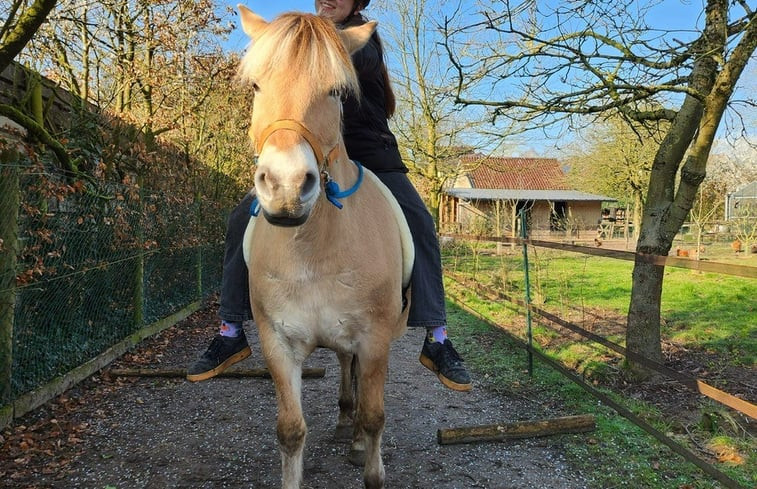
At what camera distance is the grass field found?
345 cm

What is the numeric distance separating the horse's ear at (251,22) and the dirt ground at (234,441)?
2.80 m

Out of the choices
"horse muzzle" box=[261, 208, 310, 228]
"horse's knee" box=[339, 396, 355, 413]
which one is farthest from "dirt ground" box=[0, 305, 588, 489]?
"horse muzzle" box=[261, 208, 310, 228]

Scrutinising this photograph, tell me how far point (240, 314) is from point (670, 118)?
504 cm

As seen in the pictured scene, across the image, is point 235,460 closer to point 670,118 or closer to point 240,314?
point 240,314

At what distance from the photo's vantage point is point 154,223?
757 cm

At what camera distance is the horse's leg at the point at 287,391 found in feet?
8.64

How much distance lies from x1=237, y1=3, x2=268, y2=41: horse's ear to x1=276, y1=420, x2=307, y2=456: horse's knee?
6.53 feet

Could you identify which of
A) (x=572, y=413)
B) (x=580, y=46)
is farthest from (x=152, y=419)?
(x=580, y=46)

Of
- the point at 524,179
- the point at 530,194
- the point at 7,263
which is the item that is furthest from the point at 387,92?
the point at 524,179

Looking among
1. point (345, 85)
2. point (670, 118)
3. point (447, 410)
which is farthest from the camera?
point (670, 118)

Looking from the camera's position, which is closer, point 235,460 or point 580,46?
point 235,460

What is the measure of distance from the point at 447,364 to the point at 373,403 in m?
0.66

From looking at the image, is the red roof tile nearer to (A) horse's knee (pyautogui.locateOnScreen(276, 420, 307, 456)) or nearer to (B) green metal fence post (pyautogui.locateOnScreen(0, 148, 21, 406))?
(B) green metal fence post (pyautogui.locateOnScreen(0, 148, 21, 406))

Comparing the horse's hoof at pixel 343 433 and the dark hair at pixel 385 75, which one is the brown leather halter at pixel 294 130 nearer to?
the dark hair at pixel 385 75
